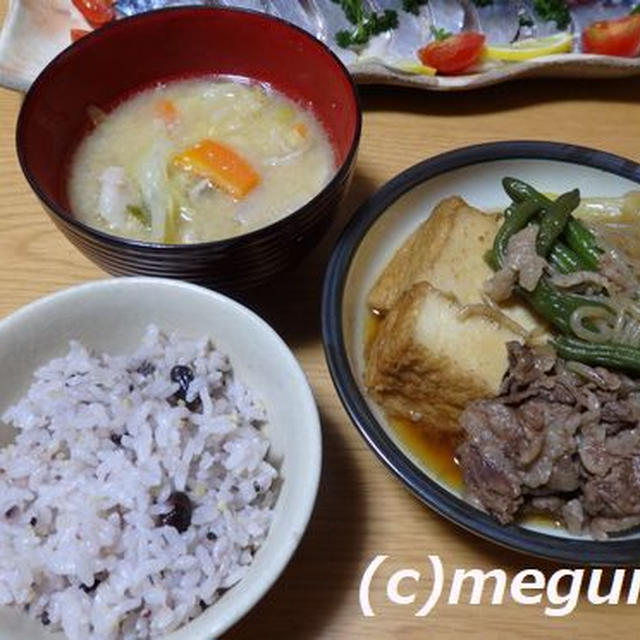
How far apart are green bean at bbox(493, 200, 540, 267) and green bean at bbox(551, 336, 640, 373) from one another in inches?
9.3

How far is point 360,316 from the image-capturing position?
192 cm

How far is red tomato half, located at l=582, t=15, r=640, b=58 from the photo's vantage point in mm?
2436

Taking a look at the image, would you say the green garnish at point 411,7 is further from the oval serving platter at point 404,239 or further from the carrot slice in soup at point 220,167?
the carrot slice in soup at point 220,167

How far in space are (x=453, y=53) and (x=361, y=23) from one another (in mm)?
303

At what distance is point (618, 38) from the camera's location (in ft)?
7.99

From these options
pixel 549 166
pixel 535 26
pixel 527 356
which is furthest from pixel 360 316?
pixel 535 26

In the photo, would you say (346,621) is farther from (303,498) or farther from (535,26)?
(535,26)

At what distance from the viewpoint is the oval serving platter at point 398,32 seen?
231cm

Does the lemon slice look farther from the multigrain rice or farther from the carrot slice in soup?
the multigrain rice

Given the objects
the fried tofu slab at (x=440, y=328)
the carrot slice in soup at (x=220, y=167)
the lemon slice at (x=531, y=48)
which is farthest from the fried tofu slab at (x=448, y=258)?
the lemon slice at (x=531, y=48)

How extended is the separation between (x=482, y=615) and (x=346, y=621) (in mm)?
248

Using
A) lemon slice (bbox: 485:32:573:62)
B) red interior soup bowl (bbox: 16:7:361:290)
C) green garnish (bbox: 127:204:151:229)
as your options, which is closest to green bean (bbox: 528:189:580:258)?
red interior soup bowl (bbox: 16:7:361:290)

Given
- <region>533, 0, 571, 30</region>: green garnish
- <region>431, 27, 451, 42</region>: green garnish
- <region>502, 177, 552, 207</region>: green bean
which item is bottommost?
<region>502, 177, 552, 207</region>: green bean

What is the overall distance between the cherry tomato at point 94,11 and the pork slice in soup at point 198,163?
0.62 meters
